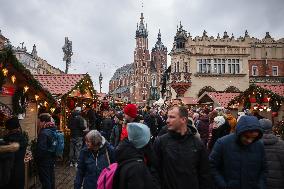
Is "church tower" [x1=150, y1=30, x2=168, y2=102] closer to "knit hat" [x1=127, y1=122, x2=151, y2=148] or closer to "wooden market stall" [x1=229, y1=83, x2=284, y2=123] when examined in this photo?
"wooden market stall" [x1=229, y1=83, x2=284, y2=123]

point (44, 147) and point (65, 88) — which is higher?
point (65, 88)

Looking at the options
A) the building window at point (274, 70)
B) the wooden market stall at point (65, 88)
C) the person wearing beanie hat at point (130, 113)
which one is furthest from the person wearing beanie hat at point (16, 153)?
A: the building window at point (274, 70)

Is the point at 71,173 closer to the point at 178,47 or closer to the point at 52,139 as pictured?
the point at 52,139

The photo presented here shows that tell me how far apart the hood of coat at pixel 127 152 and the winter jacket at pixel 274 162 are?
6.87ft

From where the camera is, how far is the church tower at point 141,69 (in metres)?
114

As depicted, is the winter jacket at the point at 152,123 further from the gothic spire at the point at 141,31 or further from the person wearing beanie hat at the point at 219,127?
the gothic spire at the point at 141,31

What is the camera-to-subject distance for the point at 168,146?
438 centimetres

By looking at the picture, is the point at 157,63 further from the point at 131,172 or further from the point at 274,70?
the point at 131,172

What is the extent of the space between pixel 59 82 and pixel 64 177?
5221 millimetres

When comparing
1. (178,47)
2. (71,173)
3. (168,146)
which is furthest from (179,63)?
(168,146)

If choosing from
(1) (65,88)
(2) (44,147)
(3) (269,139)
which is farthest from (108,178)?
(1) (65,88)

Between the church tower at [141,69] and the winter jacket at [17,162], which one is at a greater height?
the church tower at [141,69]

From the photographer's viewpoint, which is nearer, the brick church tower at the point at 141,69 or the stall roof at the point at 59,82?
the stall roof at the point at 59,82

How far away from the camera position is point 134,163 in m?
3.44
